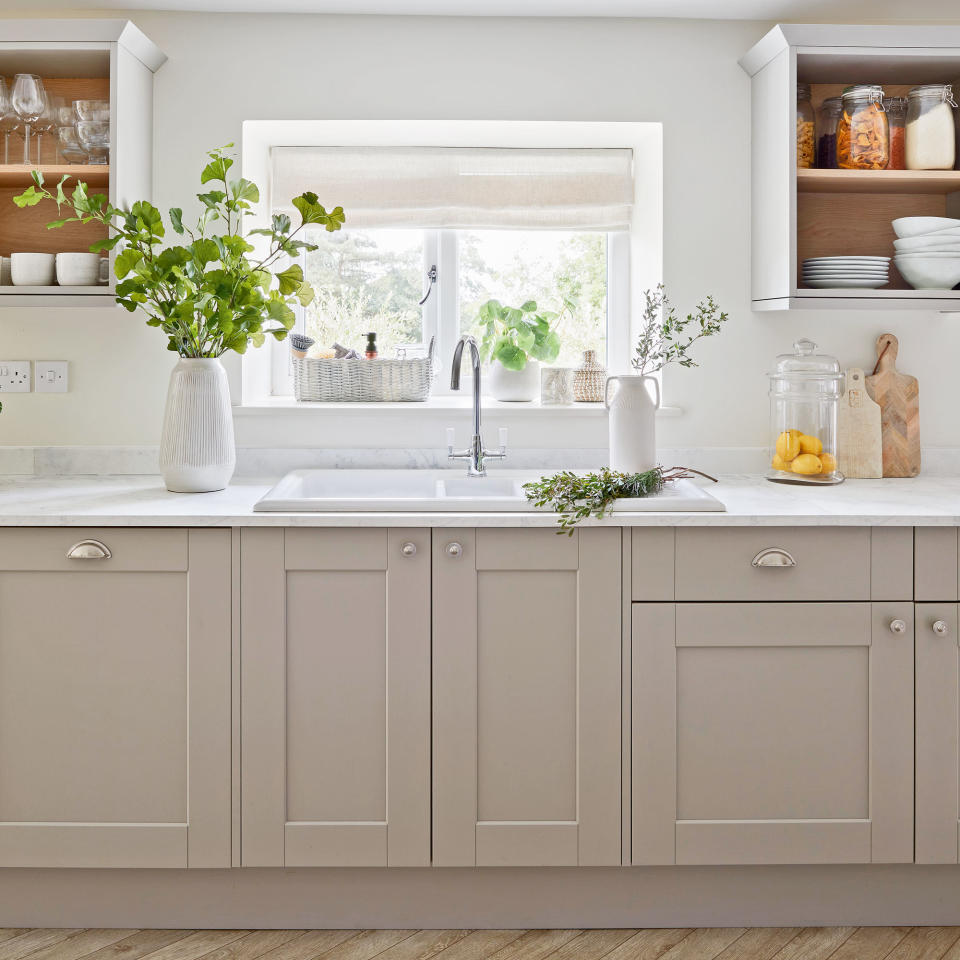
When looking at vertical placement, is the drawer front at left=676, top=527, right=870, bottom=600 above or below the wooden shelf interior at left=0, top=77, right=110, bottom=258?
below

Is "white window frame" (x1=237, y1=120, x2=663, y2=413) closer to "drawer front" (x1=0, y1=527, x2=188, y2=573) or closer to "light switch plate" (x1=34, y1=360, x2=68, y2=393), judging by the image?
"light switch plate" (x1=34, y1=360, x2=68, y2=393)

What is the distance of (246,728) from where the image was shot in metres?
2.05

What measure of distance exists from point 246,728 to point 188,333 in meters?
0.93

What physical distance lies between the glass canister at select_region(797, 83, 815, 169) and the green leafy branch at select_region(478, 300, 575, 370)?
820mm

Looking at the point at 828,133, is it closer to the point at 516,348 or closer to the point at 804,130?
the point at 804,130

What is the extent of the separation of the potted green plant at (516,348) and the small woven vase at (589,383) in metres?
0.11

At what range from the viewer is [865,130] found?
244cm

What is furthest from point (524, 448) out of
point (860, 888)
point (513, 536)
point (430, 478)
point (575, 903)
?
point (860, 888)

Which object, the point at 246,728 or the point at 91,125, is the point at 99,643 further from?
the point at 91,125

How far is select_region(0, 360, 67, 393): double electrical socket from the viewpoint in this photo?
2639mm

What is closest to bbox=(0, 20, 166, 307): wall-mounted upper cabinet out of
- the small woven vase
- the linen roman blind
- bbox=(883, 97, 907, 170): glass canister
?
the linen roman blind

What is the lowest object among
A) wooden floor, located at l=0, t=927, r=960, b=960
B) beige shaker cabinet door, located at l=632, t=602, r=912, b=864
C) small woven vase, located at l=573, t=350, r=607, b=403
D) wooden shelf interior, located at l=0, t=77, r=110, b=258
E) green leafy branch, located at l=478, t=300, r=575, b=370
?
wooden floor, located at l=0, t=927, r=960, b=960

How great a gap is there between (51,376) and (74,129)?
2.15ft

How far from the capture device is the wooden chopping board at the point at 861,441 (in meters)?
2.62
